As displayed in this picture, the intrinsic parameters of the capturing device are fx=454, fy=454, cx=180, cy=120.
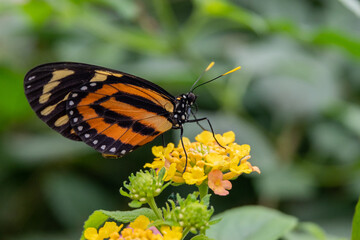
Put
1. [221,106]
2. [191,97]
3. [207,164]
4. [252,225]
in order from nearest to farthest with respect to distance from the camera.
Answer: [207,164] → [252,225] → [191,97] → [221,106]

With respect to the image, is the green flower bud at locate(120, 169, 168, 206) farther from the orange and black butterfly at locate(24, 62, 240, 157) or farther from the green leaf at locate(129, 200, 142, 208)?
the orange and black butterfly at locate(24, 62, 240, 157)

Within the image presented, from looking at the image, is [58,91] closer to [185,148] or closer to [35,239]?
[185,148]

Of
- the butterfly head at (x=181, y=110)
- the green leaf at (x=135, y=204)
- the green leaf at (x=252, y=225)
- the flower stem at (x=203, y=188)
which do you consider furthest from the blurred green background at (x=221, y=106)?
the green leaf at (x=135, y=204)

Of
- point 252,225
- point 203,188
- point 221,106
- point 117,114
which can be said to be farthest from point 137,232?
point 221,106

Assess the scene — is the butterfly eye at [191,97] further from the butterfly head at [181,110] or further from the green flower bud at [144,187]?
the green flower bud at [144,187]

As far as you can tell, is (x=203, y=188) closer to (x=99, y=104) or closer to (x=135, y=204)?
(x=135, y=204)
